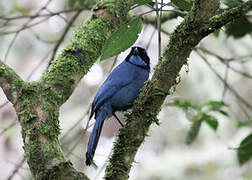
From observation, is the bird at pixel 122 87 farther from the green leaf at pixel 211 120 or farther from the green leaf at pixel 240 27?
the green leaf at pixel 240 27

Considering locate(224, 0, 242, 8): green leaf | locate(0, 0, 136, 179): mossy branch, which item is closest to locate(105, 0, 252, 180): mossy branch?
locate(0, 0, 136, 179): mossy branch

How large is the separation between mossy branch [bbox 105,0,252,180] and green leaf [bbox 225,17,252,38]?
1.50 m

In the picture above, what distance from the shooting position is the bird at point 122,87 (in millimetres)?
3812

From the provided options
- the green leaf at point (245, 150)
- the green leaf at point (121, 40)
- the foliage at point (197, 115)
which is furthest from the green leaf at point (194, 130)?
the green leaf at point (121, 40)

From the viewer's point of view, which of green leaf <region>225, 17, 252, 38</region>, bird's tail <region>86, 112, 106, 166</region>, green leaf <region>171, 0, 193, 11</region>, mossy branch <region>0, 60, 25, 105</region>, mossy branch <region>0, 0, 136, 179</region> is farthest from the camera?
green leaf <region>225, 17, 252, 38</region>

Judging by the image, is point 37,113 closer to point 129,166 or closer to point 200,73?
point 129,166

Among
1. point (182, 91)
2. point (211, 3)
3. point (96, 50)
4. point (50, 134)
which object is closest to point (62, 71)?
point (96, 50)

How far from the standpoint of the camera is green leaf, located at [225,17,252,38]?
364 centimetres

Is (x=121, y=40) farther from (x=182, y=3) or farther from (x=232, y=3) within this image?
(x=232, y=3)

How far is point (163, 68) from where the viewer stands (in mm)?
2152

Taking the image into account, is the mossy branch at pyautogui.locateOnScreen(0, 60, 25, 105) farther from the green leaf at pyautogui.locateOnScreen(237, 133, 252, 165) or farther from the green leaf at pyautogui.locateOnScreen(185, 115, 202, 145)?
the green leaf at pyautogui.locateOnScreen(237, 133, 252, 165)

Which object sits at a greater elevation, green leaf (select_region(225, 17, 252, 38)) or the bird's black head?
green leaf (select_region(225, 17, 252, 38))

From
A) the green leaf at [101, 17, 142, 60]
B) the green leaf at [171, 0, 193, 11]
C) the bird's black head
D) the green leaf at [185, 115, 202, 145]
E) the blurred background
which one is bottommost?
the green leaf at [101, 17, 142, 60]

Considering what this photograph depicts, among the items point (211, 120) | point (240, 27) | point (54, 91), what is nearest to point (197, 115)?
point (211, 120)
